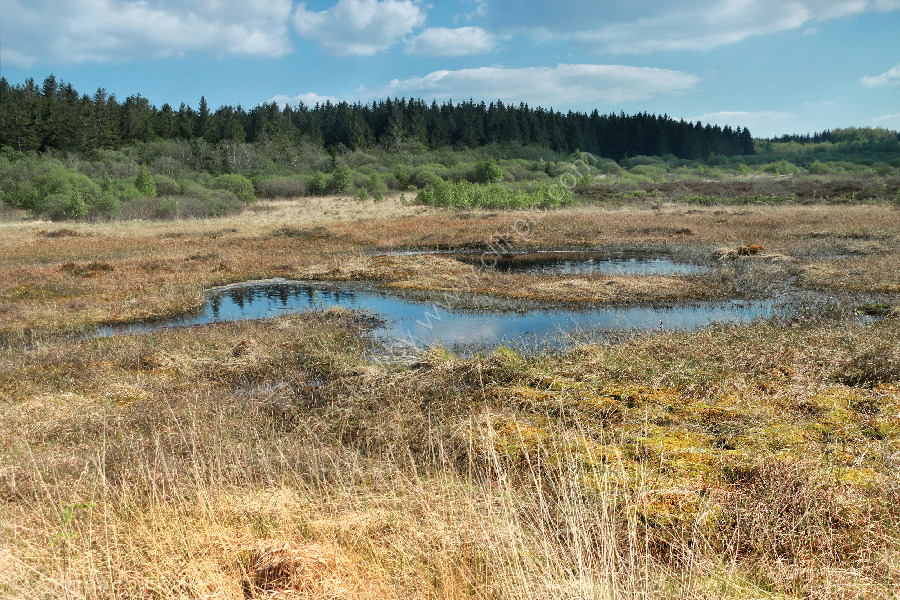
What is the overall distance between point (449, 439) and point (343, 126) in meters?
94.7

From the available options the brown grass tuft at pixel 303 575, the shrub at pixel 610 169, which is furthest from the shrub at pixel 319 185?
the brown grass tuft at pixel 303 575

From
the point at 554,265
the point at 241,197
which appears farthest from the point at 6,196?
the point at 554,265

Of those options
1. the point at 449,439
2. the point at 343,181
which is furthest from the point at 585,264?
the point at 343,181

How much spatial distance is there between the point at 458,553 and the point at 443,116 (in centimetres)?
10409

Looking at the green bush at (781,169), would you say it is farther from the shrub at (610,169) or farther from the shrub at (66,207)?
the shrub at (66,207)

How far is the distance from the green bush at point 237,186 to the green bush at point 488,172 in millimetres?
26264

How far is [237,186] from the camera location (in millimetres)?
55938

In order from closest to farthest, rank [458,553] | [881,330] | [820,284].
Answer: [458,553] < [881,330] < [820,284]

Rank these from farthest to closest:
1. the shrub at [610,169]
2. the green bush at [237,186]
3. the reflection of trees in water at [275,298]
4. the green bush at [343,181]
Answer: the shrub at [610,169] < the green bush at [343,181] < the green bush at [237,186] < the reflection of trees in water at [275,298]

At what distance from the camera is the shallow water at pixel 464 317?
11.9 metres

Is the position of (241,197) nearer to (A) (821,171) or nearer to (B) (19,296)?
(B) (19,296)

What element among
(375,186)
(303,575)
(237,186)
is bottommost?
(303,575)

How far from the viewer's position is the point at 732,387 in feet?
22.6

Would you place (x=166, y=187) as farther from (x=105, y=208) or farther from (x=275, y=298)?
(x=275, y=298)
